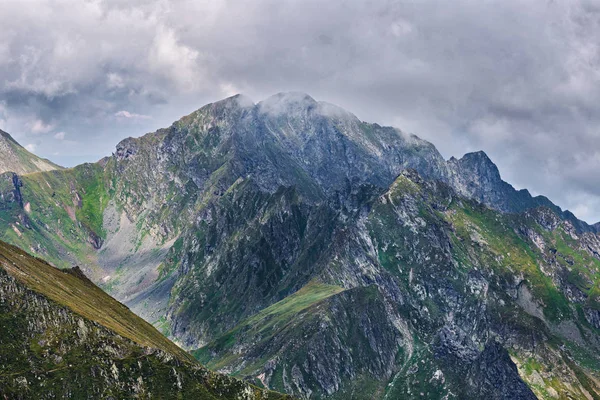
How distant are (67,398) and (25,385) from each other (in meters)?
13.7

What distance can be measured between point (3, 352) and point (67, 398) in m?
25.6

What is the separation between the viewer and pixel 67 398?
198125 mm

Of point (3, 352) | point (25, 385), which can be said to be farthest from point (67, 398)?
point (3, 352)

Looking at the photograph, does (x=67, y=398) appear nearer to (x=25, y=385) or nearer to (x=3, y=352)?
(x=25, y=385)

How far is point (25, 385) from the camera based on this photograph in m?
193

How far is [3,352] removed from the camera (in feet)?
654

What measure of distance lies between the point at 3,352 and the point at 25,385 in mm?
14846
